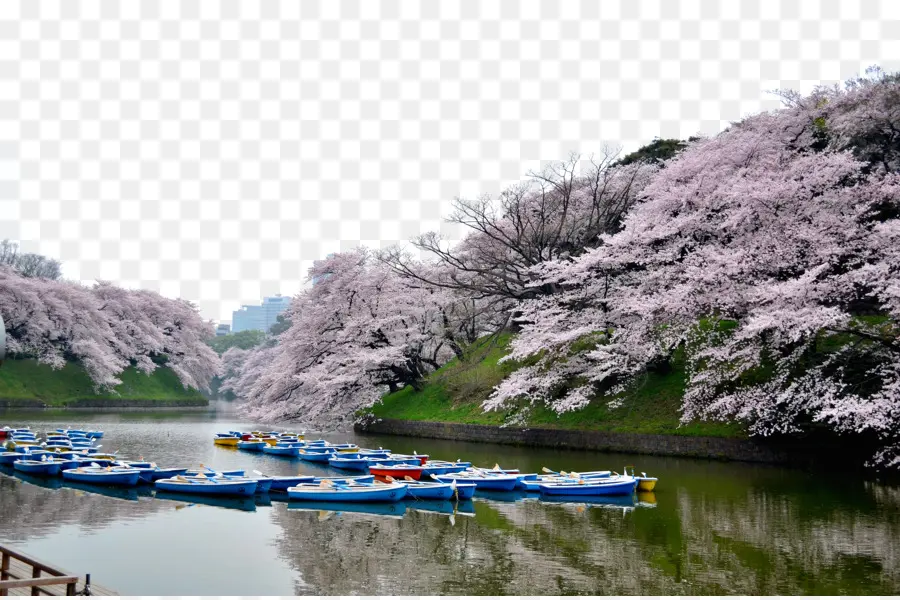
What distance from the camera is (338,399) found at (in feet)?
145

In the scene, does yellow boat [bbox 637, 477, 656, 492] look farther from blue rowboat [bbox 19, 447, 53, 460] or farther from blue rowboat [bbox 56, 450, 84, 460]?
blue rowboat [bbox 19, 447, 53, 460]

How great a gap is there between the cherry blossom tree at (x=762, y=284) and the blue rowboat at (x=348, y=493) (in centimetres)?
1133

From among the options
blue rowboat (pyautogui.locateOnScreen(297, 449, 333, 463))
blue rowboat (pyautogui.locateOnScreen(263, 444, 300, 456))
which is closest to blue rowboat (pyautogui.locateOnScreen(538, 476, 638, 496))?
blue rowboat (pyautogui.locateOnScreen(297, 449, 333, 463))

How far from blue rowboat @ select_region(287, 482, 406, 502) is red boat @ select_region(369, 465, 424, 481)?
386cm

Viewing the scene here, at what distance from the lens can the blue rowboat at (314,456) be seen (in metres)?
29.5

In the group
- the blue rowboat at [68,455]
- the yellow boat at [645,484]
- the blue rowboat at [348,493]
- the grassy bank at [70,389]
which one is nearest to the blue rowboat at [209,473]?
the blue rowboat at [348,493]

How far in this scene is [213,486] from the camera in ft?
66.7

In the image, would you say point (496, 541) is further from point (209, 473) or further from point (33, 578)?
point (209, 473)

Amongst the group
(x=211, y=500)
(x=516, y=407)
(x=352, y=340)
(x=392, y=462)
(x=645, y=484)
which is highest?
(x=352, y=340)

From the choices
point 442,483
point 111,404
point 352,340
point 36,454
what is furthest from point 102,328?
point 442,483

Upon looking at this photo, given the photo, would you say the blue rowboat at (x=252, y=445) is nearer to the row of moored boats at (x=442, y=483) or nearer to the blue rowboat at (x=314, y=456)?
the blue rowboat at (x=314, y=456)

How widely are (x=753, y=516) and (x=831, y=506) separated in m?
2.50

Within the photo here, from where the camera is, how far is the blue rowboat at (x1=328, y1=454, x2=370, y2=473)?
1050 inches

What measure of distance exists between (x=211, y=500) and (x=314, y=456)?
377 inches
